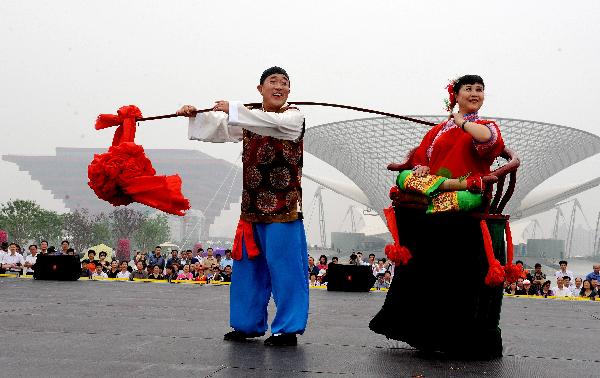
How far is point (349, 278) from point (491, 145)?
528cm

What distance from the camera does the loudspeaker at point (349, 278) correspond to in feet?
27.3

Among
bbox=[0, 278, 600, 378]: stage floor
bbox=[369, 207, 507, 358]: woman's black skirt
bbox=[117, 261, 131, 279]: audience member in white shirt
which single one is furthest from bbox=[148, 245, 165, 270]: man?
bbox=[369, 207, 507, 358]: woman's black skirt

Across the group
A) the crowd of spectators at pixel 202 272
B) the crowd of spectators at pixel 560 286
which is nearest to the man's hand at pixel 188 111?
the crowd of spectators at pixel 202 272

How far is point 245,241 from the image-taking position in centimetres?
368

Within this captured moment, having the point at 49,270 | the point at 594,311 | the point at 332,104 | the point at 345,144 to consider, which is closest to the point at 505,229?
the point at 332,104

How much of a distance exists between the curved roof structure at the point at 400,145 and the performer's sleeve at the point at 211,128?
38.7 meters

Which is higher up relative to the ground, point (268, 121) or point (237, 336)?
point (268, 121)

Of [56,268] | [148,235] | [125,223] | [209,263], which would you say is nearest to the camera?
[56,268]

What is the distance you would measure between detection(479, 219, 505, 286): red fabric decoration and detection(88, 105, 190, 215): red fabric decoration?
1.48 metres

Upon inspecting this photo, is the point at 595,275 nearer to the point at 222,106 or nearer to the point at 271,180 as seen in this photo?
the point at 271,180

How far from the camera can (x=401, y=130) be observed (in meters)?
43.7

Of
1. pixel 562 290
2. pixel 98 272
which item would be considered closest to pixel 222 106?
pixel 98 272

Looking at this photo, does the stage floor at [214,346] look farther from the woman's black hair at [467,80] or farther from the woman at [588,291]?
the woman at [588,291]

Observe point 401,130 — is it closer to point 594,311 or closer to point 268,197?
point 594,311
